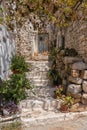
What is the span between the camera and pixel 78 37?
845 centimetres

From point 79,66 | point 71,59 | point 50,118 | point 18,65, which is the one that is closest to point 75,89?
point 79,66

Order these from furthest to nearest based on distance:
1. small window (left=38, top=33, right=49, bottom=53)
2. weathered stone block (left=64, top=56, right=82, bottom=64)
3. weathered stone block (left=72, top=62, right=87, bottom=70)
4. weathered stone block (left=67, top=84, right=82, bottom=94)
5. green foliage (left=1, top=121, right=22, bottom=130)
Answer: small window (left=38, top=33, right=49, bottom=53), weathered stone block (left=64, top=56, right=82, bottom=64), weathered stone block (left=72, top=62, right=87, bottom=70), weathered stone block (left=67, top=84, right=82, bottom=94), green foliage (left=1, top=121, right=22, bottom=130)

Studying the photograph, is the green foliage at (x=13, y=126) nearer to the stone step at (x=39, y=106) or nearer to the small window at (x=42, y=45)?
the stone step at (x=39, y=106)

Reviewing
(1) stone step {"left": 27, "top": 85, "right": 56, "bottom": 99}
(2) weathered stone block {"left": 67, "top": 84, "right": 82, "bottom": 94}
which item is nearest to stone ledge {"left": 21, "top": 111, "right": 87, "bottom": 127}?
(2) weathered stone block {"left": 67, "top": 84, "right": 82, "bottom": 94}

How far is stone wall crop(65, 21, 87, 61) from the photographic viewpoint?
7754mm

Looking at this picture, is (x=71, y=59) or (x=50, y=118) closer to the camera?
(x=50, y=118)

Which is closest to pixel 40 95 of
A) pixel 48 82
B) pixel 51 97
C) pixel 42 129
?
pixel 51 97

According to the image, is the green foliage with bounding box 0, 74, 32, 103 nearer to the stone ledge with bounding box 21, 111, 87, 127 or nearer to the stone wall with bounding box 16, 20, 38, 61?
the stone ledge with bounding box 21, 111, 87, 127

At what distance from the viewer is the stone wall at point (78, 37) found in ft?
25.4

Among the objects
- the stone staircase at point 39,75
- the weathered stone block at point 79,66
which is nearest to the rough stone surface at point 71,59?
the weathered stone block at point 79,66

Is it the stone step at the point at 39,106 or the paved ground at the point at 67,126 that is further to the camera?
the stone step at the point at 39,106

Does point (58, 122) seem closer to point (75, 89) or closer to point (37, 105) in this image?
point (37, 105)

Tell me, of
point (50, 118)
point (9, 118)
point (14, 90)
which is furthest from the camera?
point (14, 90)

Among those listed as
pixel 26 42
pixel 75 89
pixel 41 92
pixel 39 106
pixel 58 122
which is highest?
Answer: pixel 26 42
